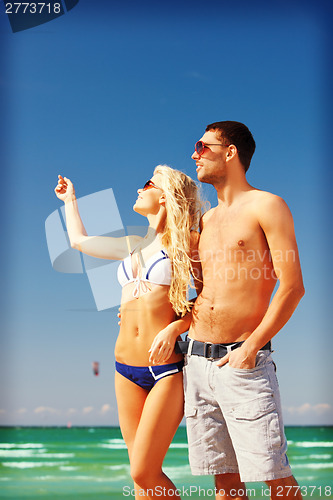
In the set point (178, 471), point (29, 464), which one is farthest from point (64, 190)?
point (29, 464)

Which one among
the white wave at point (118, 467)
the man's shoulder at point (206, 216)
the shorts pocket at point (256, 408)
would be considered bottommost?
the white wave at point (118, 467)

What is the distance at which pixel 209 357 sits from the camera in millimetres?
3416

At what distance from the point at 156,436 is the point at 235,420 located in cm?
52

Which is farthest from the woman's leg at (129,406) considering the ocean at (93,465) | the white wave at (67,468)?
the white wave at (67,468)

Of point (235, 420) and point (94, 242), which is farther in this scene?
point (94, 242)

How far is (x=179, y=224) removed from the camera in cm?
377

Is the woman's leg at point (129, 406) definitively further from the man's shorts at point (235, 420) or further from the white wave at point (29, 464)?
the white wave at point (29, 464)

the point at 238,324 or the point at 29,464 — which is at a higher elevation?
the point at 238,324

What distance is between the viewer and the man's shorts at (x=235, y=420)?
3.19 m

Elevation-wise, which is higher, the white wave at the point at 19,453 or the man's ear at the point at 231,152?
the man's ear at the point at 231,152

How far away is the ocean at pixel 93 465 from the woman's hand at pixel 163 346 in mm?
5377

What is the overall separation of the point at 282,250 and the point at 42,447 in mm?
18947

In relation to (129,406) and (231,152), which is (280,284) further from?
(129,406)

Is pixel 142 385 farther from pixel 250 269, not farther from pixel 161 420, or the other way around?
pixel 250 269
